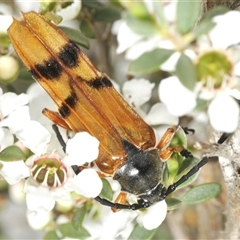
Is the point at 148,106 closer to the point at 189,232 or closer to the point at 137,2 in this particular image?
the point at 189,232

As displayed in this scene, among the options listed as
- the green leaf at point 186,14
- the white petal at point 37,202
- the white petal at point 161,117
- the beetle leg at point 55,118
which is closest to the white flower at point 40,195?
the white petal at point 37,202

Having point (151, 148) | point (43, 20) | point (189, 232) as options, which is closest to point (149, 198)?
point (151, 148)

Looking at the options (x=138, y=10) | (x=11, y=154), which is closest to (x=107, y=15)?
(x=11, y=154)

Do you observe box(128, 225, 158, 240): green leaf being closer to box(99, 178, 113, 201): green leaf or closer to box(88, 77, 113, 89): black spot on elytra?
box(99, 178, 113, 201): green leaf

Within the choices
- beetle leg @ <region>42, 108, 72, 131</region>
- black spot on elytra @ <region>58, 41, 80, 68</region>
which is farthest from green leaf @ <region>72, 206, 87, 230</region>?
black spot on elytra @ <region>58, 41, 80, 68</region>

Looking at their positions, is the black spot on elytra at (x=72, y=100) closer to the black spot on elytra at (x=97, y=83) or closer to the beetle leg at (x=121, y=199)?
the black spot on elytra at (x=97, y=83)

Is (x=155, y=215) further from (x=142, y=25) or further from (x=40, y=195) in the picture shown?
(x=142, y=25)
